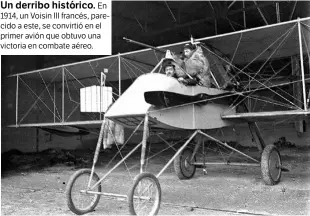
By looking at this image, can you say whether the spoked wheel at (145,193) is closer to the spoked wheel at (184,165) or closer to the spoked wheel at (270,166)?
the spoked wheel at (270,166)

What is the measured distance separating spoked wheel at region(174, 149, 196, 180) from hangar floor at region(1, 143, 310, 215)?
6.0 inches

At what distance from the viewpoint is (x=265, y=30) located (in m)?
6.04

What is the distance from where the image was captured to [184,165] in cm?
695

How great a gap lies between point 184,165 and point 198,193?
5.20 ft

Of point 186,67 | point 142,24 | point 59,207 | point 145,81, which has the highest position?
point 142,24

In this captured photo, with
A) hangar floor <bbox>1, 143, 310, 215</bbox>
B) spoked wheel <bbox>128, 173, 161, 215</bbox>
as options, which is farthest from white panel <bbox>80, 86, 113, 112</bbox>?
spoked wheel <bbox>128, 173, 161, 215</bbox>

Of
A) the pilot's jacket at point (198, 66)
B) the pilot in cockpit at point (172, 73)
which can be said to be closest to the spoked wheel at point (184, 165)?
the pilot's jacket at point (198, 66)

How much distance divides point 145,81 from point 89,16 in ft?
4.02

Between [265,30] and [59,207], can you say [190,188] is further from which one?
[265,30]

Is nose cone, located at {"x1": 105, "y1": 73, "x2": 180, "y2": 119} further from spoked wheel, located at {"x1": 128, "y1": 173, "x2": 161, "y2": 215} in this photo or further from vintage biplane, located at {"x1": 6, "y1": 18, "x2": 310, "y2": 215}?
spoked wheel, located at {"x1": 128, "y1": 173, "x2": 161, "y2": 215}

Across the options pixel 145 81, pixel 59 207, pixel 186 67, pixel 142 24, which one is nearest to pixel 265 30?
pixel 186 67

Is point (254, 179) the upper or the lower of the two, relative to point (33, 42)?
lower

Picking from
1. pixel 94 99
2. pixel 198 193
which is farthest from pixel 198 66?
pixel 94 99

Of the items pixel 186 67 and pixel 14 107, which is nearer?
pixel 186 67
